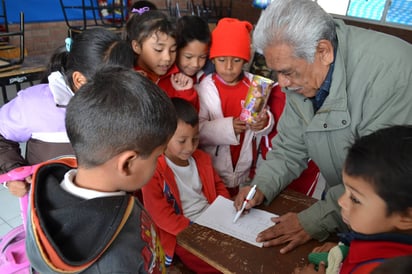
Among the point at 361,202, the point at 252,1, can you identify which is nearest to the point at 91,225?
the point at 361,202

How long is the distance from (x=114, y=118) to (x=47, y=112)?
683 mm

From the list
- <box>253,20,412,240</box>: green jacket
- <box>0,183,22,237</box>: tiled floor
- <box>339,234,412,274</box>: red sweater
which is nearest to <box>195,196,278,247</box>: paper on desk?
<box>253,20,412,240</box>: green jacket

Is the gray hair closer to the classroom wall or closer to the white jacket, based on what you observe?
the white jacket

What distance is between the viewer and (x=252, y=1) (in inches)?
314

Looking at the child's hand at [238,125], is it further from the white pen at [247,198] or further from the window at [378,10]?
the window at [378,10]

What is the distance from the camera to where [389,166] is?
2.91ft

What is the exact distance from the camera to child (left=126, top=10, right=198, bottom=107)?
1967 millimetres

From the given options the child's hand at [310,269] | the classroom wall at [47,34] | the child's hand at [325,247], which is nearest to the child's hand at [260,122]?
the child's hand at [325,247]

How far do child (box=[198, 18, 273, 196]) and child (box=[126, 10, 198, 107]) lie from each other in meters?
0.13

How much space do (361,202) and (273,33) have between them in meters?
0.69

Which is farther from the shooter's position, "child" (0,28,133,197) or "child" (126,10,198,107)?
"child" (126,10,198,107)

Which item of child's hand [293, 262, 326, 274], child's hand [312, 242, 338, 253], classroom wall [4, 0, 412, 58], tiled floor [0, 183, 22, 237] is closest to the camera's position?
child's hand [293, 262, 326, 274]

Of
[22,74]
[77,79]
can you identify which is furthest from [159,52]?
[22,74]

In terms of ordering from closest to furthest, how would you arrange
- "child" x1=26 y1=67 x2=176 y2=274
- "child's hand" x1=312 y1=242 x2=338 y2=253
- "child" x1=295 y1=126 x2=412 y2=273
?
"child" x1=26 y1=67 x2=176 y2=274 < "child" x1=295 y1=126 x2=412 y2=273 < "child's hand" x1=312 y1=242 x2=338 y2=253
